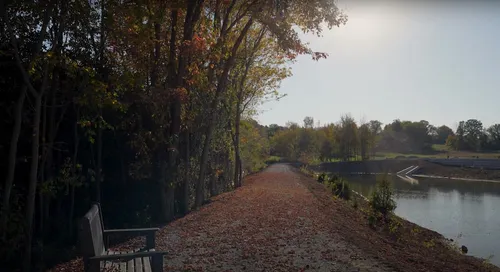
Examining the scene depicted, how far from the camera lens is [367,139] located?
67500 millimetres

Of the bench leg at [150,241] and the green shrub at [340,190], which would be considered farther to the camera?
the green shrub at [340,190]

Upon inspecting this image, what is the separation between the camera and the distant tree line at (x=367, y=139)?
221 feet

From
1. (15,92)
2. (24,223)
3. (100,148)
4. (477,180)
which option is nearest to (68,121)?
(100,148)

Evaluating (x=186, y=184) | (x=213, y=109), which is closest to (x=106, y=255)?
(x=186, y=184)

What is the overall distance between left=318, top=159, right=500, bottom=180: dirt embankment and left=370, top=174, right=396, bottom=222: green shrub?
43957mm

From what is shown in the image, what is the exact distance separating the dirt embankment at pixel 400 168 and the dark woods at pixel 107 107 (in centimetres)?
4696

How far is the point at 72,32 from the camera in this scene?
8.02 meters

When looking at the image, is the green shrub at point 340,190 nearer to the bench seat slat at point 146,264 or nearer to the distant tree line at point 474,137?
the bench seat slat at point 146,264

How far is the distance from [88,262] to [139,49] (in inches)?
252

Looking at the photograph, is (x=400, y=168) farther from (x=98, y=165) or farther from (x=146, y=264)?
(x=146, y=264)

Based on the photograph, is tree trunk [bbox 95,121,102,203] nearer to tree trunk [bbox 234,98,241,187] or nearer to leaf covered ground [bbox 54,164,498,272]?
leaf covered ground [bbox 54,164,498,272]

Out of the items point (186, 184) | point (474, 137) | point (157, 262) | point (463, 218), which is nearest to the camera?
point (157, 262)

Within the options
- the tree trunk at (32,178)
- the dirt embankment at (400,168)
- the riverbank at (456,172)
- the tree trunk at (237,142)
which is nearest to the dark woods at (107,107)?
the tree trunk at (32,178)

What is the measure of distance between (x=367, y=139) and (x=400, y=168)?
7844 mm
